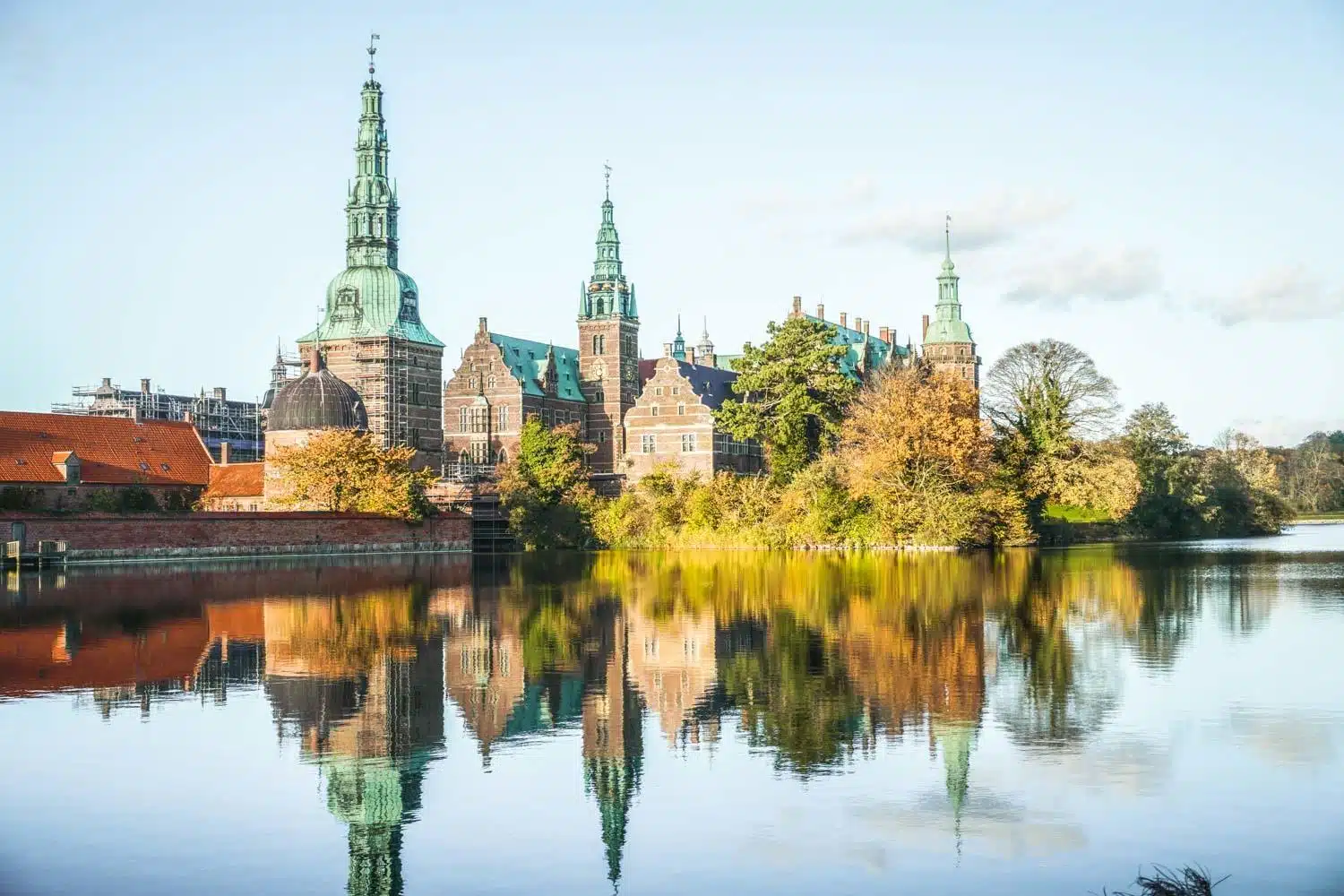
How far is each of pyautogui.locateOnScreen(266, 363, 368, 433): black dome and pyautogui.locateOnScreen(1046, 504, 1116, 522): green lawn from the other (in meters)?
32.4

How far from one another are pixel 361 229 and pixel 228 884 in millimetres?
80476

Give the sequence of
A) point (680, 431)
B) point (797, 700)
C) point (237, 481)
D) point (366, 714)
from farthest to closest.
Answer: point (680, 431) < point (237, 481) < point (797, 700) < point (366, 714)

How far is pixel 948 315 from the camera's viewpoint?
12012 cm

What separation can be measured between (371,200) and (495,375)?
12.5m

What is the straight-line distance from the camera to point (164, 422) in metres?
76.6

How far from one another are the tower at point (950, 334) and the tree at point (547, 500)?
2035 inches

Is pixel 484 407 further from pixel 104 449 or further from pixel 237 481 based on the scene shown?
pixel 104 449

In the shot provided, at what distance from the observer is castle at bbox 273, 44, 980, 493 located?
79125 mm

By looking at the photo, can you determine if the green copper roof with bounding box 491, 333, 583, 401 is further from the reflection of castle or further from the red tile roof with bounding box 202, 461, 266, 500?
the reflection of castle

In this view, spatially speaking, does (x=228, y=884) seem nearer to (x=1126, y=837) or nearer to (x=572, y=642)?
(x=1126, y=837)

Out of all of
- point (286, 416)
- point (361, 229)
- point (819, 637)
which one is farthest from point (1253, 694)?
point (361, 229)

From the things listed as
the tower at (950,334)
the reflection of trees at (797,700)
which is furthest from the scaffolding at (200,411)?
the reflection of trees at (797,700)

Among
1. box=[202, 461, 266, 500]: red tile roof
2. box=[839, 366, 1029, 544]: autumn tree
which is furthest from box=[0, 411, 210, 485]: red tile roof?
box=[839, 366, 1029, 544]: autumn tree

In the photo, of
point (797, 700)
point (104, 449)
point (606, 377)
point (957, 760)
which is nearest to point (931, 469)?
point (104, 449)
